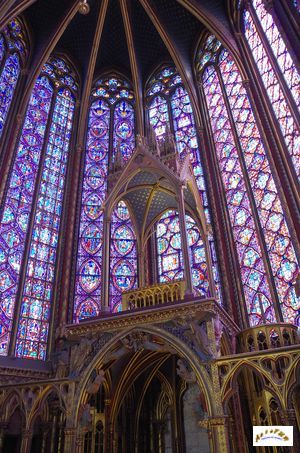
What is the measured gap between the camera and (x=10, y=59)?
56.2 feet

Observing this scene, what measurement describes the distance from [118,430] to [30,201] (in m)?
8.30

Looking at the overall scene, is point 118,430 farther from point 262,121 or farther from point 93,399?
point 262,121

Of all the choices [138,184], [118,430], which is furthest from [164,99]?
[118,430]

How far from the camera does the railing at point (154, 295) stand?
8836 millimetres

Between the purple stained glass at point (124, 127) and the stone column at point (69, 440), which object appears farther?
the purple stained glass at point (124, 127)

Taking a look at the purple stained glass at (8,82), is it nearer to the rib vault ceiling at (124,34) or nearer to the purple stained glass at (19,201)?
the rib vault ceiling at (124,34)

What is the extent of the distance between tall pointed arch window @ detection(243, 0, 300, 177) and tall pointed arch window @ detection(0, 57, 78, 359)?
26.6 feet

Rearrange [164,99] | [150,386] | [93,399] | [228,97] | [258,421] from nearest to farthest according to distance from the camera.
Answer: [258,421] < [93,399] < [150,386] < [228,97] < [164,99]

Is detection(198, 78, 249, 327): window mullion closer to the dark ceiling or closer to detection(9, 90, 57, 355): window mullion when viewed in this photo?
the dark ceiling

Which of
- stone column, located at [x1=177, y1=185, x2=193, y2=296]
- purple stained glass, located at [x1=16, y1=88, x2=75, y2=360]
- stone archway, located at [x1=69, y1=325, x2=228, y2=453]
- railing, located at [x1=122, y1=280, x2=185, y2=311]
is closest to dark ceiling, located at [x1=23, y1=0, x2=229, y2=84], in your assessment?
purple stained glass, located at [x1=16, y1=88, x2=75, y2=360]

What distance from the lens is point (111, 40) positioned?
19.3 meters

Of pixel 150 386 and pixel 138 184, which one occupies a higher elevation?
pixel 138 184

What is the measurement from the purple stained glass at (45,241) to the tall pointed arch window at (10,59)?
1946mm

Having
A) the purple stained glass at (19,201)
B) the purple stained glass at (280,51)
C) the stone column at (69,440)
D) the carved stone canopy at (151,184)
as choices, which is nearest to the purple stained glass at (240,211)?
the carved stone canopy at (151,184)
